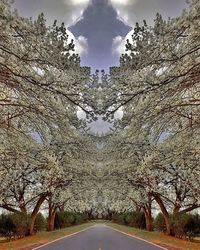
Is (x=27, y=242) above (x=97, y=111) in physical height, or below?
below

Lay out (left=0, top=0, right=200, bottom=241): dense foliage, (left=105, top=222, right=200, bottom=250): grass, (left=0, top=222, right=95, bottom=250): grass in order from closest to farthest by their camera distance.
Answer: (left=0, top=0, right=200, bottom=241): dense foliage
(left=105, top=222, right=200, bottom=250): grass
(left=0, top=222, right=95, bottom=250): grass

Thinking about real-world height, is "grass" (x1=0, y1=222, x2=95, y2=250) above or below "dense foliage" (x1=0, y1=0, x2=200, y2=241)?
below

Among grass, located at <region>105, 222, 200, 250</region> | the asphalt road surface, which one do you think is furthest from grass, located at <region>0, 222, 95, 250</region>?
grass, located at <region>105, 222, 200, 250</region>

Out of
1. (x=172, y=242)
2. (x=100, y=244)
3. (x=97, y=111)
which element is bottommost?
(x=100, y=244)

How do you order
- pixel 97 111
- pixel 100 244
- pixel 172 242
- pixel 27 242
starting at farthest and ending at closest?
pixel 27 242
pixel 172 242
pixel 100 244
pixel 97 111

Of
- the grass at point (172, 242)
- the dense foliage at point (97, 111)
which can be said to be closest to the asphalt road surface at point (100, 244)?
the grass at point (172, 242)

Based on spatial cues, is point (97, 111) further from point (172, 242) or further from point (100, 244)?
point (172, 242)

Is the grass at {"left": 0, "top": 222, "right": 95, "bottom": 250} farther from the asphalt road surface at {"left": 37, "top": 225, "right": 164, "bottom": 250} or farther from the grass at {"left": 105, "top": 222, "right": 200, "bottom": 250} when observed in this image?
the grass at {"left": 105, "top": 222, "right": 200, "bottom": 250}

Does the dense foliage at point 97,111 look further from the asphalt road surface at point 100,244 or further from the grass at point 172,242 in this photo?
the asphalt road surface at point 100,244

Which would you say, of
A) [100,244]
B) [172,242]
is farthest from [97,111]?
[172,242]

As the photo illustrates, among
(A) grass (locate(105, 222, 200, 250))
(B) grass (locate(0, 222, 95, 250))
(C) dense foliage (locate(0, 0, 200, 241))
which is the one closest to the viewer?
(C) dense foliage (locate(0, 0, 200, 241))

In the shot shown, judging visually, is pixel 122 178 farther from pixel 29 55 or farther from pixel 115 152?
pixel 29 55

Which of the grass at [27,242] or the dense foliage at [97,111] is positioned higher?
the dense foliage at [97,111]

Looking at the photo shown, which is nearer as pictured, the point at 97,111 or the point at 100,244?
the point at 97,111
